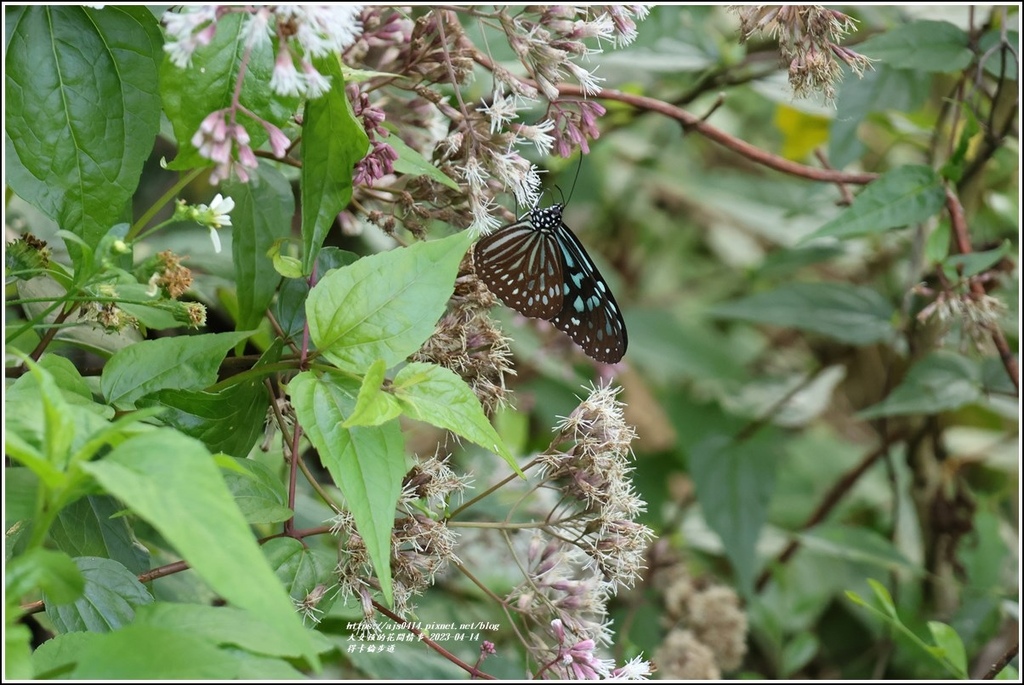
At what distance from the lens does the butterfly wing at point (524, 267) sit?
1.04 m

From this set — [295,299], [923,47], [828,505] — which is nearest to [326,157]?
[295,299]

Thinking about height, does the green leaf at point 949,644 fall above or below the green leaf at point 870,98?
below

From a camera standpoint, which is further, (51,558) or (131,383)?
(131,383)

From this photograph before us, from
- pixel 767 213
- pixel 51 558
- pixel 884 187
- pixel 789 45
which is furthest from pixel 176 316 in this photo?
pixel 767 213

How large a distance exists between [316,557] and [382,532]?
0.23m

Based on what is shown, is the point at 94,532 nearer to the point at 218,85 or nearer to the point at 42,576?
the point at 42,576

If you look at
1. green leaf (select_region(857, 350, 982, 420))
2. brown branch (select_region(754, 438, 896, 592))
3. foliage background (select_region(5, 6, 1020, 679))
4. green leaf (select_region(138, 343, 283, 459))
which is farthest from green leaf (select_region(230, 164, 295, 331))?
brown branch (select_region(754, 438, 896, 592))

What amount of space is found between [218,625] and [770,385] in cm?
186

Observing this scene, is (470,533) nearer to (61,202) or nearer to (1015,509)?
(61,202)

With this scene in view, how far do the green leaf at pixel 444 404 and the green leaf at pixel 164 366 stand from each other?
0.18 m

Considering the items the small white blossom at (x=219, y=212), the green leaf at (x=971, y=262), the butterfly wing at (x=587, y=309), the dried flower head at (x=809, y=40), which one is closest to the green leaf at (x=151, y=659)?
the small white blossom at (x=219, y=212)

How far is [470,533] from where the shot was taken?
5.23ft

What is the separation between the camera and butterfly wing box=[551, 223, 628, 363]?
1.21 meters

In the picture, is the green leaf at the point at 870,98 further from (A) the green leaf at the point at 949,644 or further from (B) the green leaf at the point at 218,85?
(B) the green leaf at the point at 218,85
